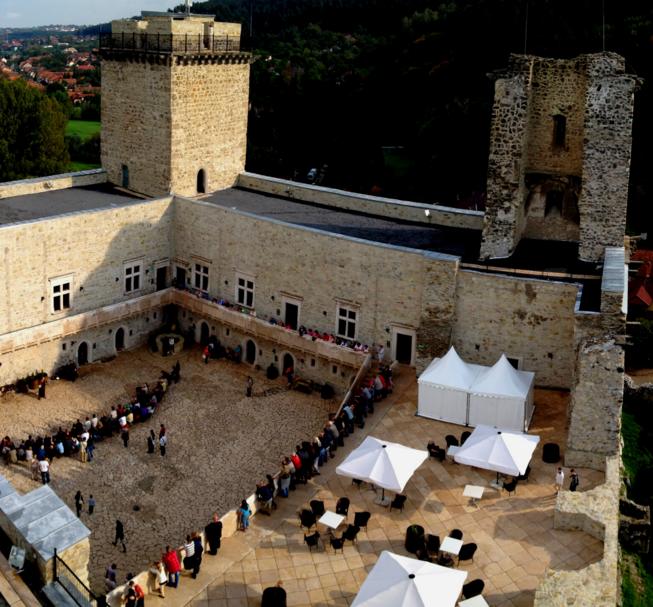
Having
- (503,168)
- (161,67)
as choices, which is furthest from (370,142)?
(503,168)

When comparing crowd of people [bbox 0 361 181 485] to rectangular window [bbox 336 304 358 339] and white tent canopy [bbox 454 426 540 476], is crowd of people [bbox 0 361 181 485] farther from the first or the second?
white tent canopy [bbox 454 426 540 476]

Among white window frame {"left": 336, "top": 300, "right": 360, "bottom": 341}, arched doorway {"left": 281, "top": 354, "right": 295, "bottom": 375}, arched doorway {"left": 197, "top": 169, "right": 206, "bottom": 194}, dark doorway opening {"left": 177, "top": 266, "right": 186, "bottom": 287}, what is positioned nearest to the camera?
white window frame {"left": 336, "top": 300, "right": 360, "bottom": 341}

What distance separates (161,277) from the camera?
1423 inches

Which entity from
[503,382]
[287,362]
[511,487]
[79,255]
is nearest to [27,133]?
[79,255]

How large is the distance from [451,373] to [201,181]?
15995mm

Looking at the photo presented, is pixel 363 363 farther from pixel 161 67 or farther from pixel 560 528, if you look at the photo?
pixel 161 67

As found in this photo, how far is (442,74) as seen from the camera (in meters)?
71.6

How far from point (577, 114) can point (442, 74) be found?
43.0 meters

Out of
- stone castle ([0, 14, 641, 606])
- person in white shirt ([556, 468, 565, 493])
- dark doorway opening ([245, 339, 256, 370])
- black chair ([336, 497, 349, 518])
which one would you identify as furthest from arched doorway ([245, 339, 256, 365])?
person in white shirt ([556, 468, 565, 493])

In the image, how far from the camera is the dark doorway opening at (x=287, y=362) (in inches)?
1323

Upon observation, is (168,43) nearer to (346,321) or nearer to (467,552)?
(346,321)

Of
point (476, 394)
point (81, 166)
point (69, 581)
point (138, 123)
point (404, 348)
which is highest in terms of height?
point (138, 123)

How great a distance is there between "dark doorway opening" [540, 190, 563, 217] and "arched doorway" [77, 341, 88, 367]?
1854 cm

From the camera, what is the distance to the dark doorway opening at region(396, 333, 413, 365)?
30734 mm
